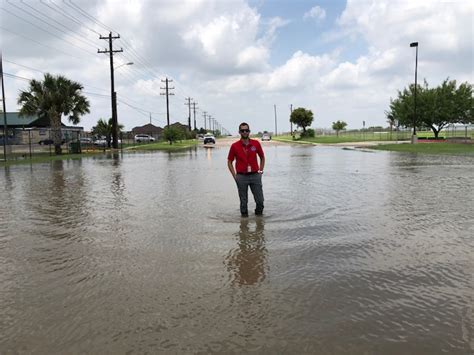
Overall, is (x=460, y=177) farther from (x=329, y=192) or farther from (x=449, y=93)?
(x=449, y=93)

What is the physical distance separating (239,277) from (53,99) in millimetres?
36671

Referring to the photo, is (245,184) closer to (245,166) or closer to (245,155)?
(245,166)

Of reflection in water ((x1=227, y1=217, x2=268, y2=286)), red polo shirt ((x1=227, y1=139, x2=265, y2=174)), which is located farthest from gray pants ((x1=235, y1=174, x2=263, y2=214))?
reflection in water ((x1=227, y1=217, x2=268, y2=286))

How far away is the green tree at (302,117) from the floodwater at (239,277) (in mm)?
74167

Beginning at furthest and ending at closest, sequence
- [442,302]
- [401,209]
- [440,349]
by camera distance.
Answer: [401,209] → [442,302] → [440,349]

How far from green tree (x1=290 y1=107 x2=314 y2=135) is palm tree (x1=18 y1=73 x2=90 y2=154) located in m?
50.8

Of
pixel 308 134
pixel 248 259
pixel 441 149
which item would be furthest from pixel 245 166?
pixel 308 134

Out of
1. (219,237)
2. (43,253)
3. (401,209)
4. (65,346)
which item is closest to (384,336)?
(65,346)

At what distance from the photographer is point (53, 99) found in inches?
1481

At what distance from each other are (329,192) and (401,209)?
107 inches

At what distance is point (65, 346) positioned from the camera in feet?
11.6

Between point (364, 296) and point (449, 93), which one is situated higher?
point (449, 93)

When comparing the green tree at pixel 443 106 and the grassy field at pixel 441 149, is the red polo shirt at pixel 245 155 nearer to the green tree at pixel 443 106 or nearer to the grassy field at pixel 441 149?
the grassy field at pixel 441 149

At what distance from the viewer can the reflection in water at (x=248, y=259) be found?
5.07 m
